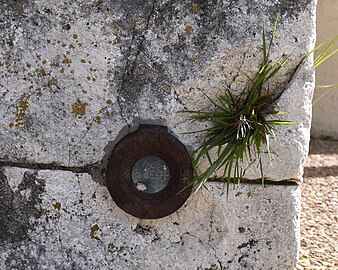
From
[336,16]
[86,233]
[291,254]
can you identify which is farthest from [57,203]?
[336,16]

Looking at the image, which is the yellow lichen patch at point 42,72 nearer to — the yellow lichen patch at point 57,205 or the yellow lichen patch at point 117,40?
the yellow lichen patch at point 117,40

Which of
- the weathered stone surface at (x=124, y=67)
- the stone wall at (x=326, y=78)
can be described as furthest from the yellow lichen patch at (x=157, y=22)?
the stone wall at (x=326, y=78)

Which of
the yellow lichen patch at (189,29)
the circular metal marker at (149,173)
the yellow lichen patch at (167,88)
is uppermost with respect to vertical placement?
the yellow lichen patch at (189,29)

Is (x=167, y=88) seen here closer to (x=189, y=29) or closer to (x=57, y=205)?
(x=189, y=29)

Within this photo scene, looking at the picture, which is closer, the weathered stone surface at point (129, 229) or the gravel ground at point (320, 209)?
the weathered stone surface at point (129, 229)

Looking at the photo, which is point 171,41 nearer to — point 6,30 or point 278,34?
point 278,34

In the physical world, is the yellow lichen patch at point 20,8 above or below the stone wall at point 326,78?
below

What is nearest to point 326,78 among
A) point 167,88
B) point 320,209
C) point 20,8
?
point 320,209
